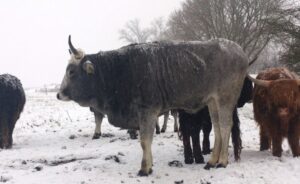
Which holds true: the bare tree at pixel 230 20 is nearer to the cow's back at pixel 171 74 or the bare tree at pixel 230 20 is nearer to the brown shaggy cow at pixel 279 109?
Result: the brown shaggy cow at pixel 279 109

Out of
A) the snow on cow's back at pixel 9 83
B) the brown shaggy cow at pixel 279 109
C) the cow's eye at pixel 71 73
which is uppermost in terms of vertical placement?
the cow's eye at pixel 71 73

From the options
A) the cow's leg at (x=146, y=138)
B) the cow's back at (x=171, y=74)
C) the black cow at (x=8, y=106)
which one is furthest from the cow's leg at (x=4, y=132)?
the cow's leg at (x=146, y=138)

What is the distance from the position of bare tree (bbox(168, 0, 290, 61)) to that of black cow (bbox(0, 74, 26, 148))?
2306cm

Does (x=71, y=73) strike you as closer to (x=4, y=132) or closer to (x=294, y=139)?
(x=4, y=132)

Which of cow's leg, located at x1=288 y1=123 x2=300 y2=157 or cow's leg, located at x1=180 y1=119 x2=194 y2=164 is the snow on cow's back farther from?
cow's leg, located at x1=288 y1=123 x2=300 y2=157

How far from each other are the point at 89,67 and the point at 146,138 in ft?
5.32

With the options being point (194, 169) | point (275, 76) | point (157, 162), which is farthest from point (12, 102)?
point (275, 76)

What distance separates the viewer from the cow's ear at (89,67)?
7734 mm

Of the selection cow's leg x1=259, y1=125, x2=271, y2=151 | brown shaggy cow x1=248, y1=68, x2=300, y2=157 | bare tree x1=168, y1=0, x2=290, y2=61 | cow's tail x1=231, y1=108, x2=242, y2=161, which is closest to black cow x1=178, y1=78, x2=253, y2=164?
cow's tail x1=231, y1=108, x2=242, y2=161

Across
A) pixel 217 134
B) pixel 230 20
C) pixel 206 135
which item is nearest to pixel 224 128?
pixel 217 134

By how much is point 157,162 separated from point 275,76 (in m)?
2.93

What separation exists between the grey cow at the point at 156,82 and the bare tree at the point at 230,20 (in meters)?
24.5

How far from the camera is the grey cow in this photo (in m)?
7.52

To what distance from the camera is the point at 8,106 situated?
11.3 m
